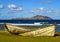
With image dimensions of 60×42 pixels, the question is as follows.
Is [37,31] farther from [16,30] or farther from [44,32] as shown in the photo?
[16,30]

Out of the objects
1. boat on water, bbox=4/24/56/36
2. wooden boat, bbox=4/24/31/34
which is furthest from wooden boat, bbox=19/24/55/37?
wooden boat, bbox=4/24/31/34

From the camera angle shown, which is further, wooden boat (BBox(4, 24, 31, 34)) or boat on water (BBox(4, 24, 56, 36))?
wooden boat (BBox(4, 24, 31, 34))

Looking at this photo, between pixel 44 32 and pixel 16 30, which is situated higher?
pixel 16 30

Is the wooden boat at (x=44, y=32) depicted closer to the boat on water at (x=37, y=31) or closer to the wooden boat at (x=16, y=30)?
the boat on water at (x=37, y=31)

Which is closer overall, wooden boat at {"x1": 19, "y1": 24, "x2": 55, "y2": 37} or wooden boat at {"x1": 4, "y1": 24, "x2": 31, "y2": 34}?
wooden boat at {"x1": 19, "y1": 24, "x2": 55, "y2": 37}

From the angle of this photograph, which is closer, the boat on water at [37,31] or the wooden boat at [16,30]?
the boat on water at [37,31]

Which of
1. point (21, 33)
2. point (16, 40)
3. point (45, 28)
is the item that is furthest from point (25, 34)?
point (16, 40)

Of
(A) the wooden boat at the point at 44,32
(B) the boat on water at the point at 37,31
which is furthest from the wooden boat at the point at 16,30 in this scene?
(A) the wooden boat at the point at 44,32

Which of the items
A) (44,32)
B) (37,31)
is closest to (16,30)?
(37,31)

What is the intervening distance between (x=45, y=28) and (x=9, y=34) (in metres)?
4.18

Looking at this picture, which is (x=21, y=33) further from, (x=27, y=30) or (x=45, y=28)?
(x=45, y=28)

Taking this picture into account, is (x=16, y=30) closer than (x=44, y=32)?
No

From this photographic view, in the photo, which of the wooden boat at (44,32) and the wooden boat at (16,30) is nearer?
the wooden boat at (44,32)

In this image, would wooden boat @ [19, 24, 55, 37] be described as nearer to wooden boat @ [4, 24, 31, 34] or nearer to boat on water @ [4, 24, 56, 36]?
boat on water @ [4, 24, 56, 36]
